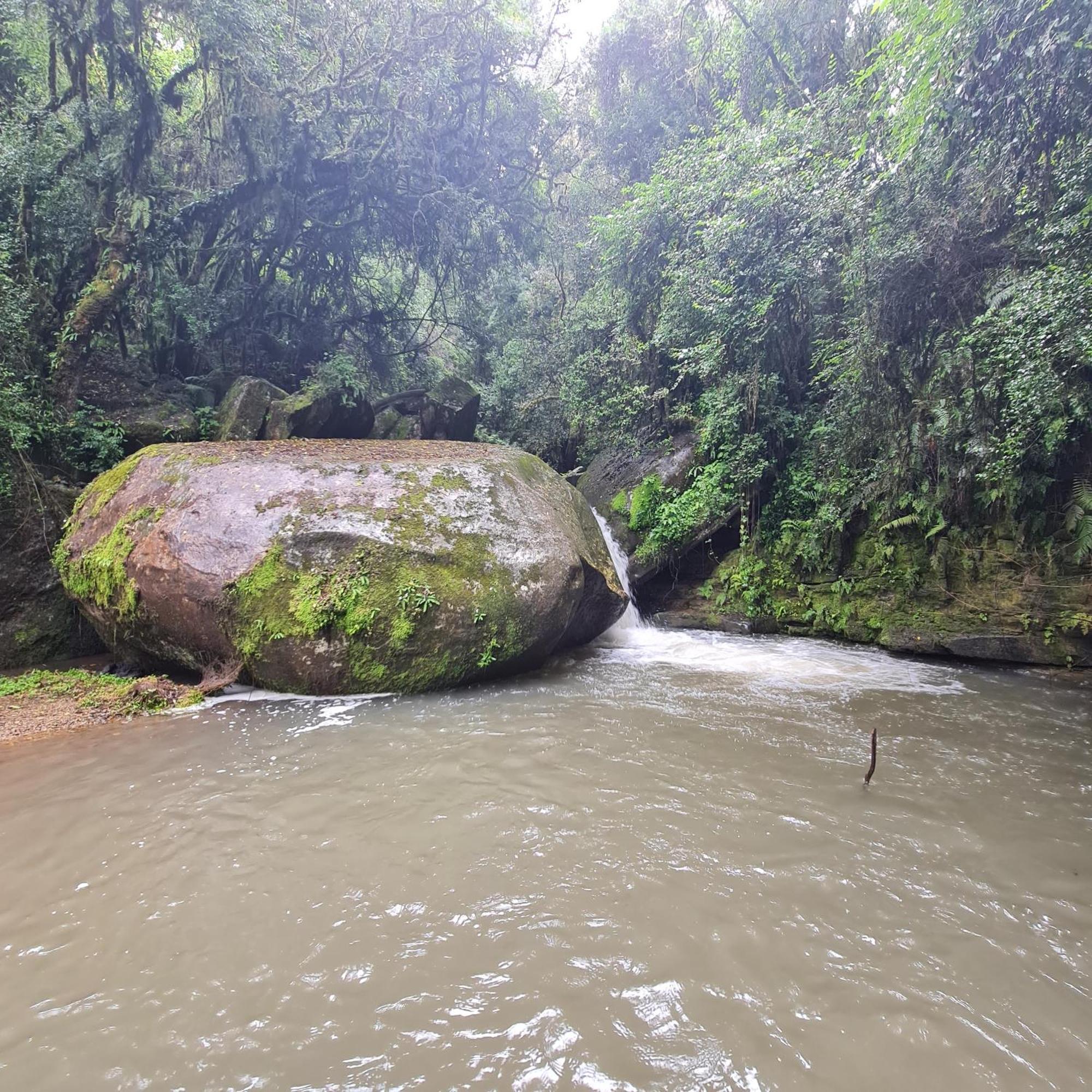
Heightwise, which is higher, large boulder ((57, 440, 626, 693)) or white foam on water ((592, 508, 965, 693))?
large boulder ((57, 440, 626, 693))

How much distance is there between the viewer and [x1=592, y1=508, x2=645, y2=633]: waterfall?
9244 millimetres

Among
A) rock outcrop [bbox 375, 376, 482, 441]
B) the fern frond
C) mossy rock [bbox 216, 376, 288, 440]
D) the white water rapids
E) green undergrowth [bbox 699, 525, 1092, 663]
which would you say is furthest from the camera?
rock outcrop [bbox 375, 376, 482, 441]

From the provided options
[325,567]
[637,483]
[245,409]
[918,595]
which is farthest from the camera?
[637,483]

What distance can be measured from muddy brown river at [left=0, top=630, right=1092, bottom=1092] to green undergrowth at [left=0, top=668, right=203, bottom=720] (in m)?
0.73

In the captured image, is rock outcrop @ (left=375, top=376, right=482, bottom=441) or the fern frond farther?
rock outcrop @ (left=375, top=376, right=482, bottom=441)

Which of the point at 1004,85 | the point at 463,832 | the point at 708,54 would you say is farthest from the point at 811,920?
the point at 708,54

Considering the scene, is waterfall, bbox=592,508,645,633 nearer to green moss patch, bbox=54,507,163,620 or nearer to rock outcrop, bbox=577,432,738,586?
rock outcrop, bbox=577,432,738,586

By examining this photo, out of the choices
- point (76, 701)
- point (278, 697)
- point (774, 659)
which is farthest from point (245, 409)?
point (774, 659)

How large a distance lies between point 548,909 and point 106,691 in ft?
17.7

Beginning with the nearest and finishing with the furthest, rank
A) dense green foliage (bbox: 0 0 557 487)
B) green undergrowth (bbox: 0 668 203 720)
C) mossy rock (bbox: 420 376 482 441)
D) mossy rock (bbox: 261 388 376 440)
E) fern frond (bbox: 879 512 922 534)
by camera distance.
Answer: green undergrowth (bbox: 0 668 203 720) < fern frond (bbox: 879 512 922 534) < dense green foliage (bbox: 0 0 557 487) < mossy rock (bbox: 261 388 376 440) < mossy rock (bbox: 420 376 482 441)

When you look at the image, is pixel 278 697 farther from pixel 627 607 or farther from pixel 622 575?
pixel 622 575

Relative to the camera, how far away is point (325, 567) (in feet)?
20.3

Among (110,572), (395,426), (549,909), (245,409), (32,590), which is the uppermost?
(395,426)

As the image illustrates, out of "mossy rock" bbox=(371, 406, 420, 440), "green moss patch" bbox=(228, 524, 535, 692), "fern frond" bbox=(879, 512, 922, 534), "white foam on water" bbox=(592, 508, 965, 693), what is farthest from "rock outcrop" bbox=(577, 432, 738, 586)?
"green moss patch" bbox=(228, 524, 535, 692)
